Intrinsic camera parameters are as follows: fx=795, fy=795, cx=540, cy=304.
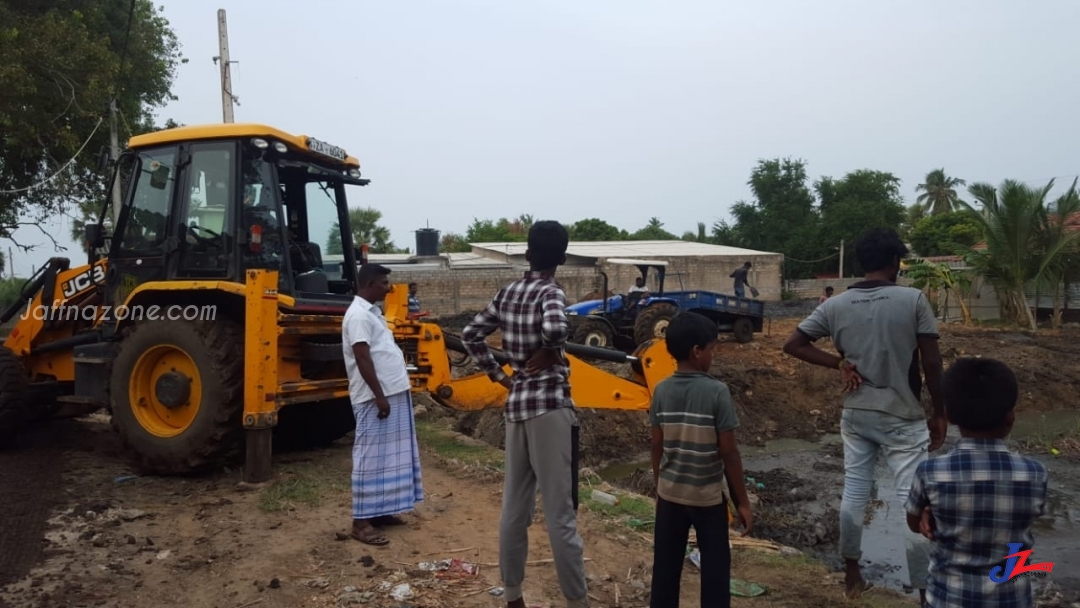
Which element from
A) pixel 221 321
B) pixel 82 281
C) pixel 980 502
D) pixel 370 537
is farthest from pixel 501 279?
pixel 980 502

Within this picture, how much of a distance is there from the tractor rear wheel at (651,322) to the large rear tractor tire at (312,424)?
8674 millimetres

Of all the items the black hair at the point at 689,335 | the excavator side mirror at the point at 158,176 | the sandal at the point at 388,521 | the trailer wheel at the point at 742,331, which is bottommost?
the sandal at the point at 388,521

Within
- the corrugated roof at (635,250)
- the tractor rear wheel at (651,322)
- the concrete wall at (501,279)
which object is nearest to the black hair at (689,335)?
the tractor rear wheel at (651,322)

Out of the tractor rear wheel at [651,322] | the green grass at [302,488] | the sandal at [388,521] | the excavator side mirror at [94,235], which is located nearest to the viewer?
the sandal at [388,521]

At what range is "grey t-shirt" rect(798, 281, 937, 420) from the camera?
147 inches

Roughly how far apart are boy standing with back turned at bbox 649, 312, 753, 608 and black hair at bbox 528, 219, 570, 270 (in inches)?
26.3

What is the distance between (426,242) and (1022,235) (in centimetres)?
1947

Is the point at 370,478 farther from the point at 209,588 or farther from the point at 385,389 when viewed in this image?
the point at 209,588

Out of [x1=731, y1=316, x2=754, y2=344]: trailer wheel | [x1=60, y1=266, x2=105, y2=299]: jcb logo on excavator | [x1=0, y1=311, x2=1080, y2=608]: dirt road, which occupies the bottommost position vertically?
[x1=0, y1=311, x2=1080, y2=608]: dirt road

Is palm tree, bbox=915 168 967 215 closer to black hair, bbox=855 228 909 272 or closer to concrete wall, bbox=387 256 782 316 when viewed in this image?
concrete wall, bbox=387 256 782 316

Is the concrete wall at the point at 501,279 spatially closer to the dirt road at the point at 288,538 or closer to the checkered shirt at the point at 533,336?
the dirt road at the point at 288,538

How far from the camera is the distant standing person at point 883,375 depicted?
3.72 m
